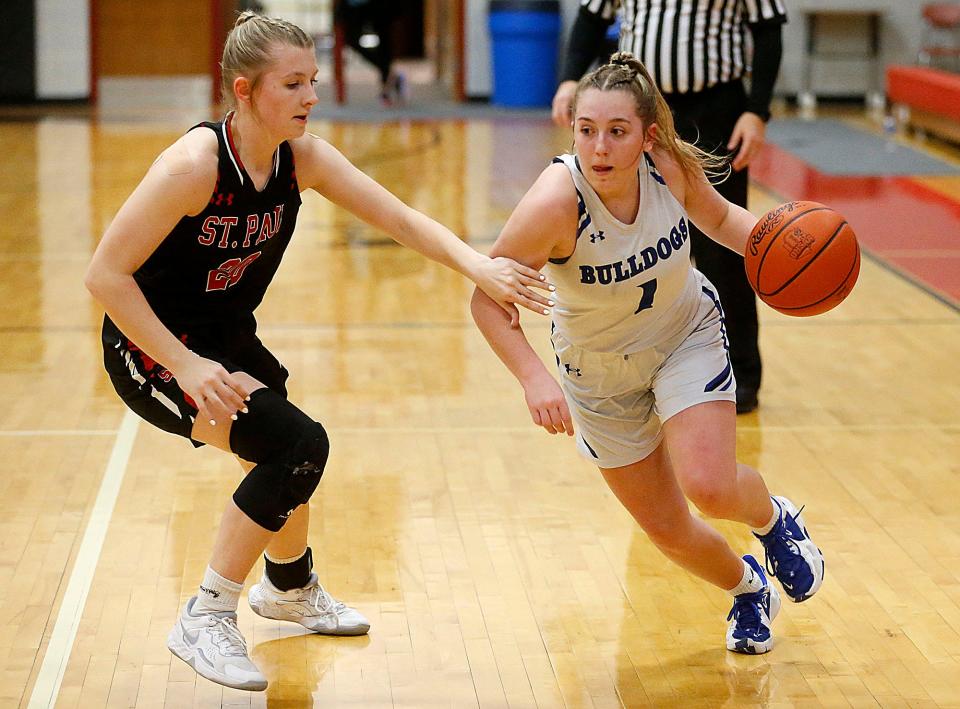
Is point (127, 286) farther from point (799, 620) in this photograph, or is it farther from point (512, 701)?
point (799, 620)

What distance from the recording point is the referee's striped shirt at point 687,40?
192 inches

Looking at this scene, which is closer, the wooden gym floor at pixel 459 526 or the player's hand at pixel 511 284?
the player's hand at pixel 511 284

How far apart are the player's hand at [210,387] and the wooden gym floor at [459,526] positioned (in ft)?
2.29

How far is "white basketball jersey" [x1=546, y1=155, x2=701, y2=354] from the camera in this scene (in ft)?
9.86

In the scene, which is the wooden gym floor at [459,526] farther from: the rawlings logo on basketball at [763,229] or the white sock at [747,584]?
the rawlings logo on basketball at [763,229]

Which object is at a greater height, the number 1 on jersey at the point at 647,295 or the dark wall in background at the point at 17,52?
the dark wall in background at the point at 17,52

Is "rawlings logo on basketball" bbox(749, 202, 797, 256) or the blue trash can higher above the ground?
the blue trash can

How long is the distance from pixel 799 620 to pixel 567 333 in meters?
1.00

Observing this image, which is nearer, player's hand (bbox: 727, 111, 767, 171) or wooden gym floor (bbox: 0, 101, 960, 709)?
wooden gym floor (bbox: 0, 101, 960, 709)

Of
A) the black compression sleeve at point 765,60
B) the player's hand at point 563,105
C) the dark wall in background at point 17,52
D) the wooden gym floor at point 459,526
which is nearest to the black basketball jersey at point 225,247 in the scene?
the wooden gym floor at point 459,526

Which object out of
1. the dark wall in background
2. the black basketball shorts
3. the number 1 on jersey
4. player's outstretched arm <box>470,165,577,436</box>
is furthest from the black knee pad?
the dark wall in background

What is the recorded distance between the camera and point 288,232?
3.11m

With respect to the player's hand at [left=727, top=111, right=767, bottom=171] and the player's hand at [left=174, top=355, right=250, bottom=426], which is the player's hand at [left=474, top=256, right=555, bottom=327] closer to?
the player's hand at [left=174, top=355, right=250, bottom=426]

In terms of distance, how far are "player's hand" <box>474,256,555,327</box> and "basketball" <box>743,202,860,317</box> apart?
2.03ft
